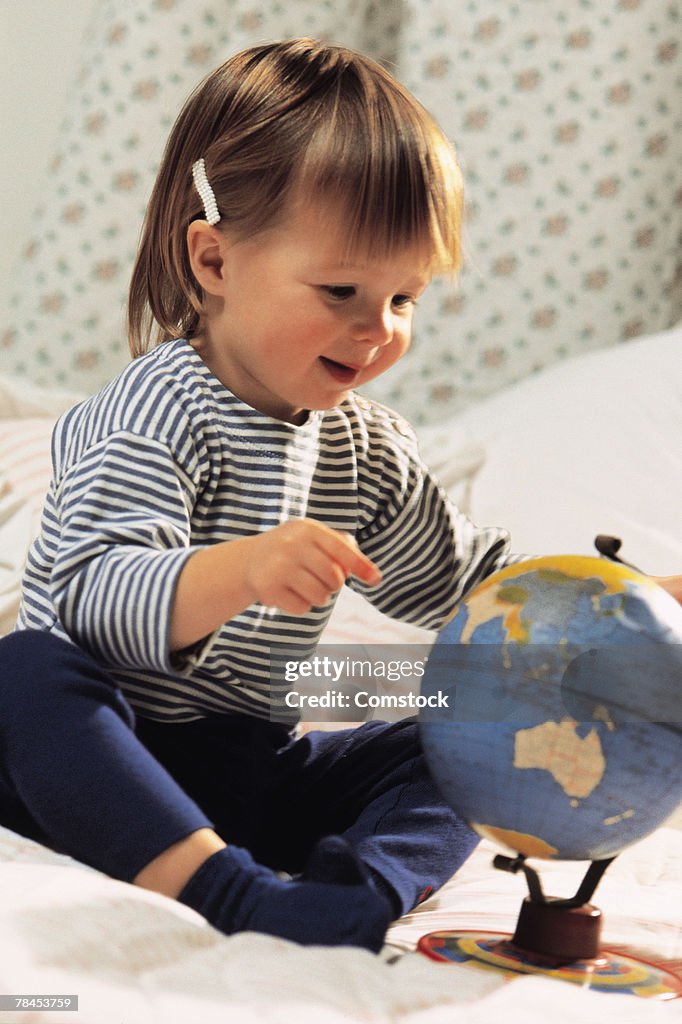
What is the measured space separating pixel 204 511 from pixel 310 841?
246 millimetres

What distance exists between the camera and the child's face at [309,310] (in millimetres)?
876

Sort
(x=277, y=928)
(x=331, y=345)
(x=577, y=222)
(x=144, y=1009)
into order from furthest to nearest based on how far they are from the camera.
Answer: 1. (x=577, y=222)
2. (x=331, y=345)
3. (x=277, y=928)
4. (x=144, y=1009)

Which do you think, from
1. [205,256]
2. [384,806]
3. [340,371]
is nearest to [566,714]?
[384,806]

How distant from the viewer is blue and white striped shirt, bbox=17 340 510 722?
0.79 metres

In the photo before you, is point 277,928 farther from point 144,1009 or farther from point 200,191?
point 200,191

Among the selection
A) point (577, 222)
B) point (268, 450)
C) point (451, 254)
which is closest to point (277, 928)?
point (268, 450)

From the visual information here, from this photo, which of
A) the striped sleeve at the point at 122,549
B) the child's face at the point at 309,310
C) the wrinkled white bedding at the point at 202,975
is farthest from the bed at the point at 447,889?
the child's face at the point at 309,310

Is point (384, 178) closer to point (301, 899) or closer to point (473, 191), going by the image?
A: point (301, 899)

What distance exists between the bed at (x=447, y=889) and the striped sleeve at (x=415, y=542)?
207mm

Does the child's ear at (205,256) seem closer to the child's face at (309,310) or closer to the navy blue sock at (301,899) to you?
the child's face at (309,310)

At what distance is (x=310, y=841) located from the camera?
0.91m

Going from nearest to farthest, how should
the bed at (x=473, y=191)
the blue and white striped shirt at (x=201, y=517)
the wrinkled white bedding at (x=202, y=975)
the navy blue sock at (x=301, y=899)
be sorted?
the wrinkled white bedding at (x=202, y=975), the navy blue sock at (x=301, y=899), the blue and white striped shirt at (x=201, y=517), the bed at (x=473, y=191)

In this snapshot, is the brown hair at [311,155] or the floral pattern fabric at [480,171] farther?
the floral pattern fabric at [480,171]

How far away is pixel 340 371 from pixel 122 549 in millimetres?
227
